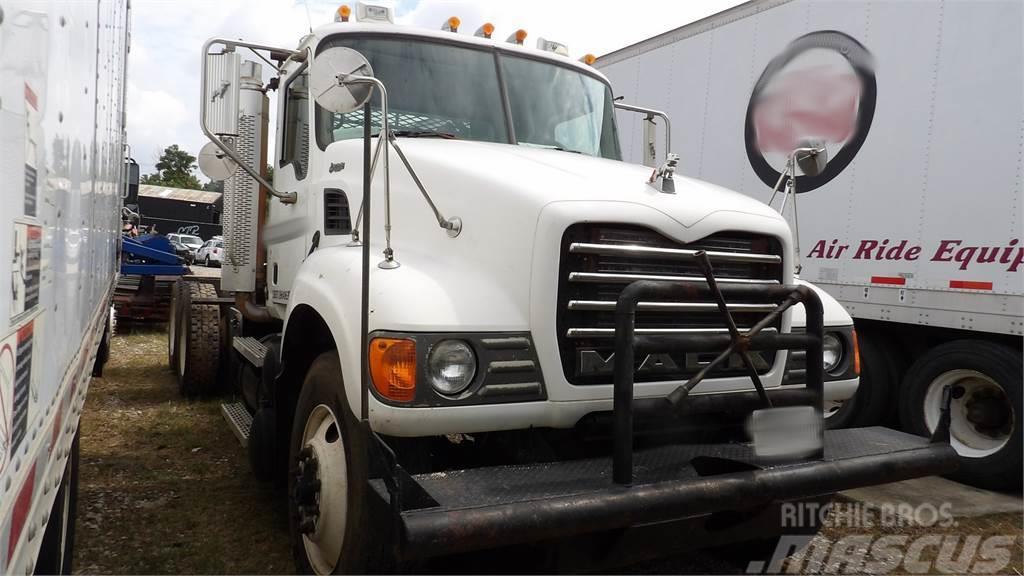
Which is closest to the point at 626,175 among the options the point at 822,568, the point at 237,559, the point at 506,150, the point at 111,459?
the point at 506,150

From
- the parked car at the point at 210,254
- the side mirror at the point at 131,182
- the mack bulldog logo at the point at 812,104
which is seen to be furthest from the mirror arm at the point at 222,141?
the parked car at the point at 210,254

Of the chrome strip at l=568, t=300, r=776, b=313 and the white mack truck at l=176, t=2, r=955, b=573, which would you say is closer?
the white mack truck at l=176, t=2, r=955, b=573

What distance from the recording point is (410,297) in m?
2.60

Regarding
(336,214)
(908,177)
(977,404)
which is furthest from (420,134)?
(977,404)

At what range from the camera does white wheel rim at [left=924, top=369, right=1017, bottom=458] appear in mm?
5516

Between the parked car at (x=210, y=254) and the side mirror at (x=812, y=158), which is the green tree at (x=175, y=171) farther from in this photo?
the side mirror at (x=812, y=158)

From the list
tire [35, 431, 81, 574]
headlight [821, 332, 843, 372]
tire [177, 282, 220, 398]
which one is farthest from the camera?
tire [177, 282, 220, 398]

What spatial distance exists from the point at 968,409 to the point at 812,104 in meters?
2.91

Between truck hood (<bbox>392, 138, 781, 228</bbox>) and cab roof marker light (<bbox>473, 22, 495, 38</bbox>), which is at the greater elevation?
cab roof marker light (<bbox>473, 22, 495, 38</bbox>)

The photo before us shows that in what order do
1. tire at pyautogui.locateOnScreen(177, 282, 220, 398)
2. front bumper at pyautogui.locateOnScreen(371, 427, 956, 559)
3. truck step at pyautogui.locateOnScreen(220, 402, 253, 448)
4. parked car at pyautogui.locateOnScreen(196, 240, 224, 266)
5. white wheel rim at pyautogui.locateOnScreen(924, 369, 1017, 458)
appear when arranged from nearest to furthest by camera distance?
front bumper at pyautogui.locateOnScreen(371, 427, 956, 559)
truck step at pyautogui.locateOnScreen(220, 402, 253, 448)
white wheel rim at pyautogui.locateOnScreen(924, 369, 1017, 458)
tire at pyautogui.locateOnScreen(177, 282, 220, 398)
parked car at pyautogui.locateOnScreen(196, 240, 224, 266)

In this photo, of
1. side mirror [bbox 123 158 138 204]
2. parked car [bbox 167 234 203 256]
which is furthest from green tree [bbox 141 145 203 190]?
side mirror [bbox 123 158 138 204]

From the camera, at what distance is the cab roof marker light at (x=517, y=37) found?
4.61 metres

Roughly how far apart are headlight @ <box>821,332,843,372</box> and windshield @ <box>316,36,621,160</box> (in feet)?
5.85

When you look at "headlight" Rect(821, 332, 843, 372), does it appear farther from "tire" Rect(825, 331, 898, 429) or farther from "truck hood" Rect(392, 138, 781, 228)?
"tire" Rect(825, 331, 898, 429)
